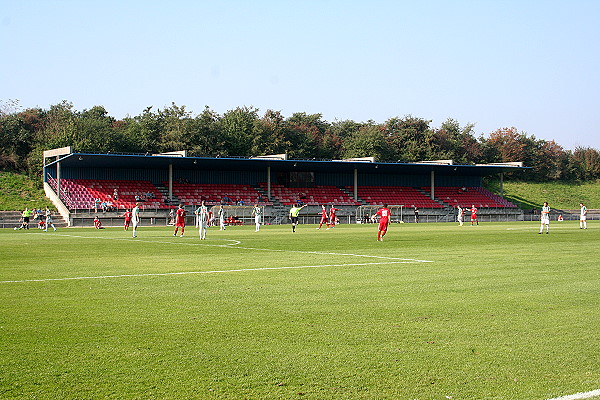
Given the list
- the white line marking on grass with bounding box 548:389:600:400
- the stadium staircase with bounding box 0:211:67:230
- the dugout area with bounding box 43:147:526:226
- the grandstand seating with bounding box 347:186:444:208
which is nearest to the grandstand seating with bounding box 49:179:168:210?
the dugout area with bounding box 43:147:526:226

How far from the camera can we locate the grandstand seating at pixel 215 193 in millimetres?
72438

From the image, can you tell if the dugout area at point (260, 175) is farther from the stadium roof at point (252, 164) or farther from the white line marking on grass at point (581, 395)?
the white line marking on grass at point (581, 395)

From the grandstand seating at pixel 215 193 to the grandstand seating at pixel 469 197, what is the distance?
24.5 m

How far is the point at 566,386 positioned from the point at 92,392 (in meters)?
4.08

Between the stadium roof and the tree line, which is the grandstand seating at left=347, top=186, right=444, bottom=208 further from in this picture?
the tree line

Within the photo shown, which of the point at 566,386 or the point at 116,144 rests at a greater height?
the point at 116,144

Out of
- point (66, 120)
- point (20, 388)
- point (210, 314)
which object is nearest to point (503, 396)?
point (20, 388)

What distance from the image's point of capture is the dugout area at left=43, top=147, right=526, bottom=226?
213 ft

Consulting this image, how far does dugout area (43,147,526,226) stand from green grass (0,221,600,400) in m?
48.0

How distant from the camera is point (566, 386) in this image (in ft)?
20.3

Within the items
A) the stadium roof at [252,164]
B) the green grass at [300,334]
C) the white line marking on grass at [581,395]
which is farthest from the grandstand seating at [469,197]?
the white line marking on grass at [581,395]

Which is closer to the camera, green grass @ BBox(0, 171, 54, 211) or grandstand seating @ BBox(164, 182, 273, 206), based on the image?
green grass @ BBox(0, 171, 54, 211)

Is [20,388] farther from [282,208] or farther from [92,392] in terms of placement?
[282,208]

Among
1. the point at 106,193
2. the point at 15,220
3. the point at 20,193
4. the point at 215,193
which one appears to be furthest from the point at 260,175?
the point at 15,220
